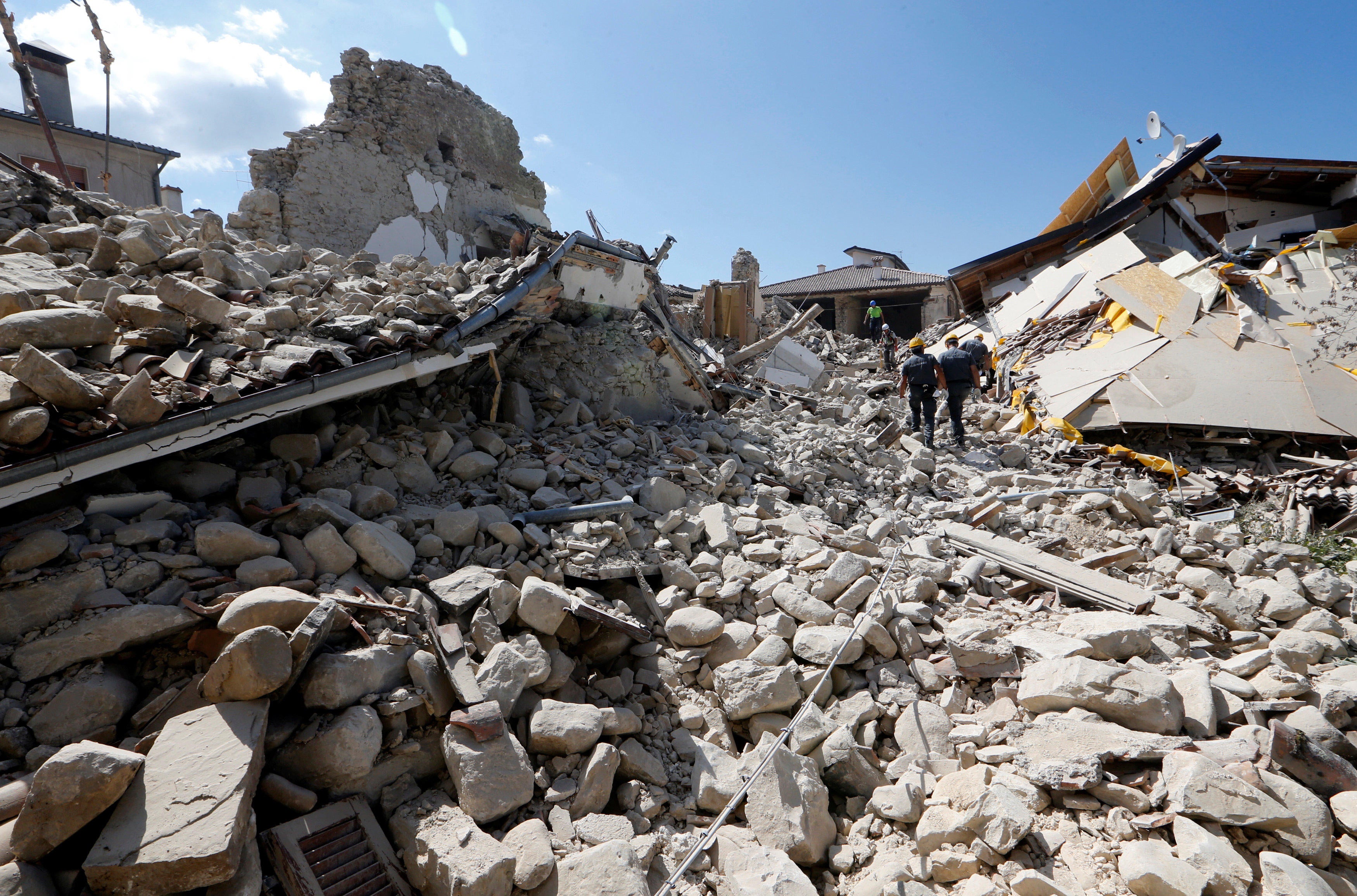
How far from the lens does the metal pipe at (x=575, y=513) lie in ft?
15.2

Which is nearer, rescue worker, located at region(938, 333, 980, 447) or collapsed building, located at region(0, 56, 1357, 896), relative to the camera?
collapsed building, located at region(0, 56, 1357, 896)

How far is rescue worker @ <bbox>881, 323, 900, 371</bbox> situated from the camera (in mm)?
15961

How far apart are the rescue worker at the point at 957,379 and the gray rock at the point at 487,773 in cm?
738

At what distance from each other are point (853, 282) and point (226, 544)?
26.8m

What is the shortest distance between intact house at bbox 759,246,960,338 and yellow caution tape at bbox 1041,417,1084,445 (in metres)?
15.2

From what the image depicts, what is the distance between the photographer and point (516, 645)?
11.3 feet

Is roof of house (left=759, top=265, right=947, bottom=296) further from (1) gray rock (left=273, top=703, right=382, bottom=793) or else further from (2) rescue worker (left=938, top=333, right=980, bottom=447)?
(1) gray rock (left=273, top=703, right=382, bottom=793)

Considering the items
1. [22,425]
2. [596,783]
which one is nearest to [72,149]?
[22,425]

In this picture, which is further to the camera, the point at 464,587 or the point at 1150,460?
the point at 1150,460

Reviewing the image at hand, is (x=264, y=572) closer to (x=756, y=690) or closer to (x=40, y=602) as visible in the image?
(x=40, y=602)

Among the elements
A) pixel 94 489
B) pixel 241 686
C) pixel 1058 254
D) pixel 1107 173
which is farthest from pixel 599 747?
pixel 1107 173

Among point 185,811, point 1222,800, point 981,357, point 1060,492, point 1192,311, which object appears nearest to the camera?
point 185,811

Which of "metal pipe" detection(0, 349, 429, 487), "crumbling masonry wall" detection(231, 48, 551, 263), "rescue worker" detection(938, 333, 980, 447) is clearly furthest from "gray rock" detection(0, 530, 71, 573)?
"crumbling masonry wall" detection(231, 48, 551, 263)

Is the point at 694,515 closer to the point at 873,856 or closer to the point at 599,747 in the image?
the point at 599,747
